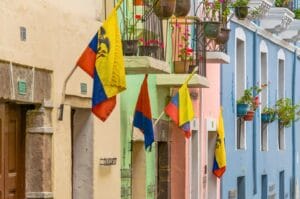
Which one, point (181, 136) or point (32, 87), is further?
point (181, 136)

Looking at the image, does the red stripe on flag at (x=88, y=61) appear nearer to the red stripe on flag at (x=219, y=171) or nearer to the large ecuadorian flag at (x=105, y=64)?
the large ecuadorian flag at (x=105, y=64)

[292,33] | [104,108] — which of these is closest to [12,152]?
[104,108]

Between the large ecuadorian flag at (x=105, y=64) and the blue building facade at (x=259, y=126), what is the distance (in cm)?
1047

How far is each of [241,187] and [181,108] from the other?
7.56 metres

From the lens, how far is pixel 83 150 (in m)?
12.2

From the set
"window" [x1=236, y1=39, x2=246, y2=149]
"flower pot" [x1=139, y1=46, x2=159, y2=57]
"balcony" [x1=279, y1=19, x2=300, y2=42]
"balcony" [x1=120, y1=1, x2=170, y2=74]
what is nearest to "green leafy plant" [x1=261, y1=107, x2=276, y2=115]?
"window" [x1=236, y1=39, x2=246, y2=149]

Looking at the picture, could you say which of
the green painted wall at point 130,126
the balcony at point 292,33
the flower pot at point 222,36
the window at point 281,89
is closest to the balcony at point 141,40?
the green painted wall at point 130,126

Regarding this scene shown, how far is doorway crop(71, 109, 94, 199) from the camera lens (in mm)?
12117

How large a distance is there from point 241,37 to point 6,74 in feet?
44.5

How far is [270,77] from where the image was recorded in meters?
26.1

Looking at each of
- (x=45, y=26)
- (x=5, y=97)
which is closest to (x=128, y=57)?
(x=45, y=26)

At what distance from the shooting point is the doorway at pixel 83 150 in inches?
477

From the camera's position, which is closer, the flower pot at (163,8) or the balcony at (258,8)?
the flower pot at (163,8)

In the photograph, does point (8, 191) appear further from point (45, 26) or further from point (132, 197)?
point (132, 197)
